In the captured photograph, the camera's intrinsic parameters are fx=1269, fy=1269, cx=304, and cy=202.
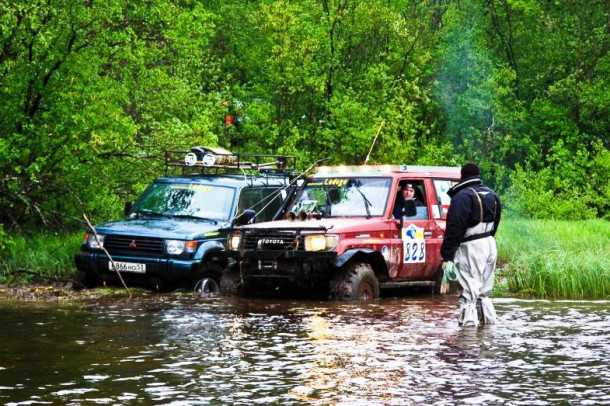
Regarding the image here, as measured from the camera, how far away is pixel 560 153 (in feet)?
137

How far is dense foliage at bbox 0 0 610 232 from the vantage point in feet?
67.2

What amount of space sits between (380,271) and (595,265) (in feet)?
10.5

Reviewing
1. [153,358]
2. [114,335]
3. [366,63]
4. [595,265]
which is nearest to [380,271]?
[595,265]

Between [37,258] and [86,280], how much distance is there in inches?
80.3

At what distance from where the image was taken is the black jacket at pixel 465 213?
45.2ft

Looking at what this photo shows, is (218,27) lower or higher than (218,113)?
higher

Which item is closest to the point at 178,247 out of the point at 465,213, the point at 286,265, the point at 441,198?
the point at 286,265

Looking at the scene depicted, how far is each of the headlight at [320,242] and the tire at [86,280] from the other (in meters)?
3.60

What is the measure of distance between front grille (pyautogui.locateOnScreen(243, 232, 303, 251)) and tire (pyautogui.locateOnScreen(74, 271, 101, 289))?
269 cm

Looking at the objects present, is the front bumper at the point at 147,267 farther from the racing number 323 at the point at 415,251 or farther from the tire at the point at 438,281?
the tire at the point at 438,281

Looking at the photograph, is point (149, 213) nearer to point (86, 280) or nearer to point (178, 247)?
point (86, 280)

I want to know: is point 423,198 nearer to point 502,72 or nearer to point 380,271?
point 380,271

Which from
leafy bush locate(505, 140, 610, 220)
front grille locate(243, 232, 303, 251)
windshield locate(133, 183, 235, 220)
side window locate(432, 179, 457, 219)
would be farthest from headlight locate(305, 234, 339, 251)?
leafy bush locate(505, 140, 610, 220)

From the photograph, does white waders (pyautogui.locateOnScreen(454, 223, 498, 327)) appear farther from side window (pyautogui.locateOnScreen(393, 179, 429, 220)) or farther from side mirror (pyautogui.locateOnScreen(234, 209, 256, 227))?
side mirror (pyautogui.locateOnScreen(234, 209, 256, 227))
